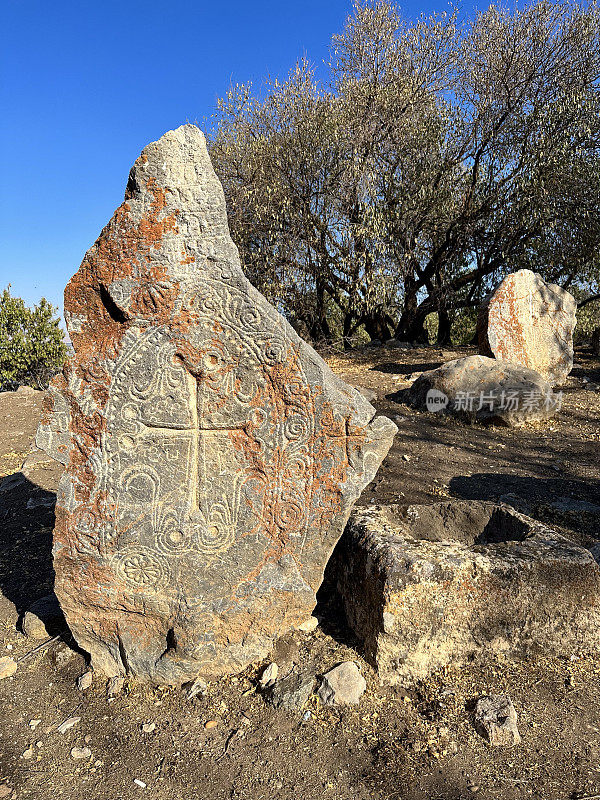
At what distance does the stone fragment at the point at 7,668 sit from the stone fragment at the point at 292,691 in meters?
1.35

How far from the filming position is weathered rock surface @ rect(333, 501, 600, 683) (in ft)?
8.93

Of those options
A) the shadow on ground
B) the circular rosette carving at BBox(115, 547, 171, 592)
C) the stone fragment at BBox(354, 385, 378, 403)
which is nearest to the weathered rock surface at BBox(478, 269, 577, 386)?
the stone fragment at BBox(354, 385, 378, 403)

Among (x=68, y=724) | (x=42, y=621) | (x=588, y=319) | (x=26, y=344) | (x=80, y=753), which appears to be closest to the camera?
(x=80, y=753)

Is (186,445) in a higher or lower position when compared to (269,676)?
higher

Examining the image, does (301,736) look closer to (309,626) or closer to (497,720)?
(309,626)

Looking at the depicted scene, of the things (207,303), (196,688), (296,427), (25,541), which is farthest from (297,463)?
(25,541)

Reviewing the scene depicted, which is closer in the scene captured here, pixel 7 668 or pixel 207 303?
pixel 207 303

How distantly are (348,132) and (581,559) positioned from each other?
422 inches

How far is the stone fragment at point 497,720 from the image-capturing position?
2.39 m

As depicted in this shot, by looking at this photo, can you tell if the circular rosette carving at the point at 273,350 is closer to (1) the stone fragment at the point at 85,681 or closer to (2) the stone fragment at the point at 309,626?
(2) the stone fragment at the point at 309,626

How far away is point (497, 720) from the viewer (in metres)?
2.46

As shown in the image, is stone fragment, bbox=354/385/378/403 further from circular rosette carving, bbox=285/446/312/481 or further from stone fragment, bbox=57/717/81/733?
stone fragment, bbox=57/717/81/733

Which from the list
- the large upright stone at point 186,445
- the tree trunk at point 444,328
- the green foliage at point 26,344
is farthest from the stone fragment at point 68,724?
the tree trunk at point 444,328

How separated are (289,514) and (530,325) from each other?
699cm
